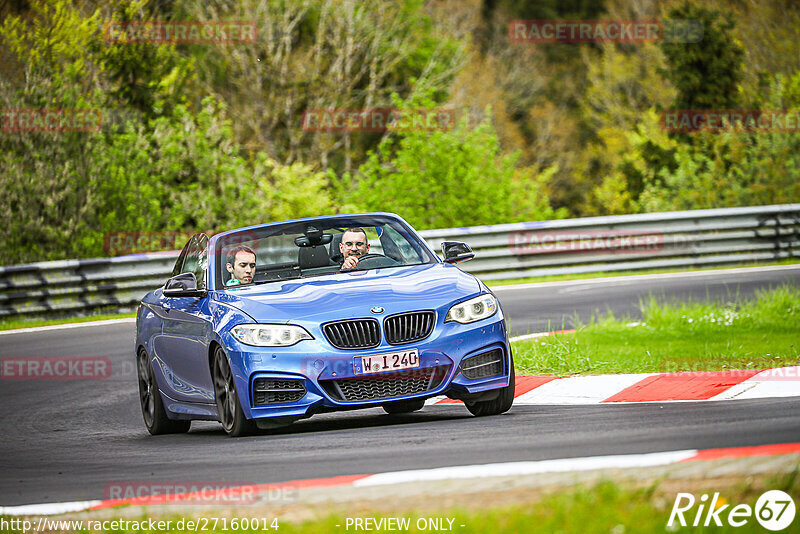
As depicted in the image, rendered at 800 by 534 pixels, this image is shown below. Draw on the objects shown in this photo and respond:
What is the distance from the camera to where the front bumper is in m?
8.48

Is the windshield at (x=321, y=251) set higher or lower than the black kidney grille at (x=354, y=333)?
higher

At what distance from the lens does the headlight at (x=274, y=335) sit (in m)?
8.55

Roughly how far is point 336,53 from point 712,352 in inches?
1365

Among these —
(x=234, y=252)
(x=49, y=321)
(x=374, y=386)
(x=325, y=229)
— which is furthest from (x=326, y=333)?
(x=49, y=321)

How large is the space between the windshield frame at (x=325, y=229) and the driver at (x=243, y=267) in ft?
0.28

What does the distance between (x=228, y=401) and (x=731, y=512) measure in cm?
473

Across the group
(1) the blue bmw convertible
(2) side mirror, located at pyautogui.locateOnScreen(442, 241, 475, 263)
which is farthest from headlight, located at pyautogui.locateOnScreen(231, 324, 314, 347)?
(2) side mirror, located at pyautogui.locateOnScreen(442, 241, 475, 263)

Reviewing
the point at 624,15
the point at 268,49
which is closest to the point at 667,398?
the point at 268,49

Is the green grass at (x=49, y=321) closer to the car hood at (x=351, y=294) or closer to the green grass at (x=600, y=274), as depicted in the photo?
the green grass at (x=600, y=274)

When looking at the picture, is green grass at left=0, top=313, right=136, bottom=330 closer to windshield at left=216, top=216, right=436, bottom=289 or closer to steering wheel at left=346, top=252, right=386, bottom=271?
windshield at left=216, top=216, right=436, bottom=289

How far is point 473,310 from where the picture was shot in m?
8.91

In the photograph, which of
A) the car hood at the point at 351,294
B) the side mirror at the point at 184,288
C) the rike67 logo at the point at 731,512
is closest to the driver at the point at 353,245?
the car hood at the point at 351,294

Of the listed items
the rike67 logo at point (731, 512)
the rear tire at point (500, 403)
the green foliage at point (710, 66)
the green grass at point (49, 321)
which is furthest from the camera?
the green foliage at point (710, 66)

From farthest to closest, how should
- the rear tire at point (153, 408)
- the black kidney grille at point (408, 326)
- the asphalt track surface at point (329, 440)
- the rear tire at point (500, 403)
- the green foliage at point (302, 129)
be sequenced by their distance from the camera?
the green foliage at point (302, 129) < the rear tire at point (153, 408) < the rear tire at point (500, 403) < the black kidney grille at point (408, 326) < the asphalt track surface at point (329, 440)
